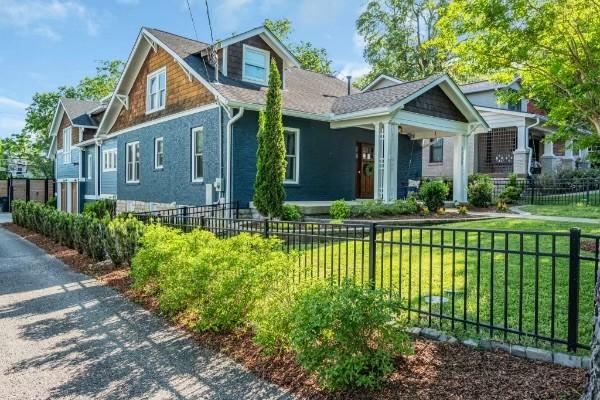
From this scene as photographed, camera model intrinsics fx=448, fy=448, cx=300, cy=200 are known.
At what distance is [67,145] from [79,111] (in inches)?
88.7

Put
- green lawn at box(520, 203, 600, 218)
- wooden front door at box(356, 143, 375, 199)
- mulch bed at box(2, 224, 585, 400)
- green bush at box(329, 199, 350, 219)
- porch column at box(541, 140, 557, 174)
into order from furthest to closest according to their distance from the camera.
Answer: porch column at box(541, 140, 557, 174)
wooden front door at box(356, 143, 375, 199)
green bush at box(329, 199, 350, 219)
green lawn at box(520, 203, 600, 218)
mulch bed at box(2, 224, 585, 400)

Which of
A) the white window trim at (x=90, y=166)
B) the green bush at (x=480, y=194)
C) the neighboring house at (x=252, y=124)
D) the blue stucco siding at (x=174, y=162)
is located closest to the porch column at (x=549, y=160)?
the neighboring house at (x=252, y=124)

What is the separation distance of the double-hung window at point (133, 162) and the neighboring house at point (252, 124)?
122 mm

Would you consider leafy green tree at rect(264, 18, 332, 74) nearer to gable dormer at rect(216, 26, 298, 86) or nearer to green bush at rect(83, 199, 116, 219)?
green bush at rect(83, 199, 116, 219)

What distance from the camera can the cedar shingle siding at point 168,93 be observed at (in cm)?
1457

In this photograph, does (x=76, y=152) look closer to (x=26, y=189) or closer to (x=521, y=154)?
(x=26, y=189)

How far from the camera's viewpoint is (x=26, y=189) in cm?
3222

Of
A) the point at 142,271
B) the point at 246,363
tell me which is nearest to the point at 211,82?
the point at 142,271

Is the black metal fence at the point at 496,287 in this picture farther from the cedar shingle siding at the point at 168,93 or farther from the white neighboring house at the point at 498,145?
the white neighboring house at the point at 498,145

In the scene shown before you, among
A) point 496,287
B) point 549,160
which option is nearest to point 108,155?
point 496,287

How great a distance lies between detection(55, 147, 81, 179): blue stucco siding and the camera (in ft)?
85.8

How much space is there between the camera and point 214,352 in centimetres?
454

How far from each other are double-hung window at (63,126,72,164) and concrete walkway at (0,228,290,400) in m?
22.6

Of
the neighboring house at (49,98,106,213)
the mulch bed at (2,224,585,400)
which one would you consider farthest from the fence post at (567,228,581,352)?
the neighboring house at (49,98,106,213)
